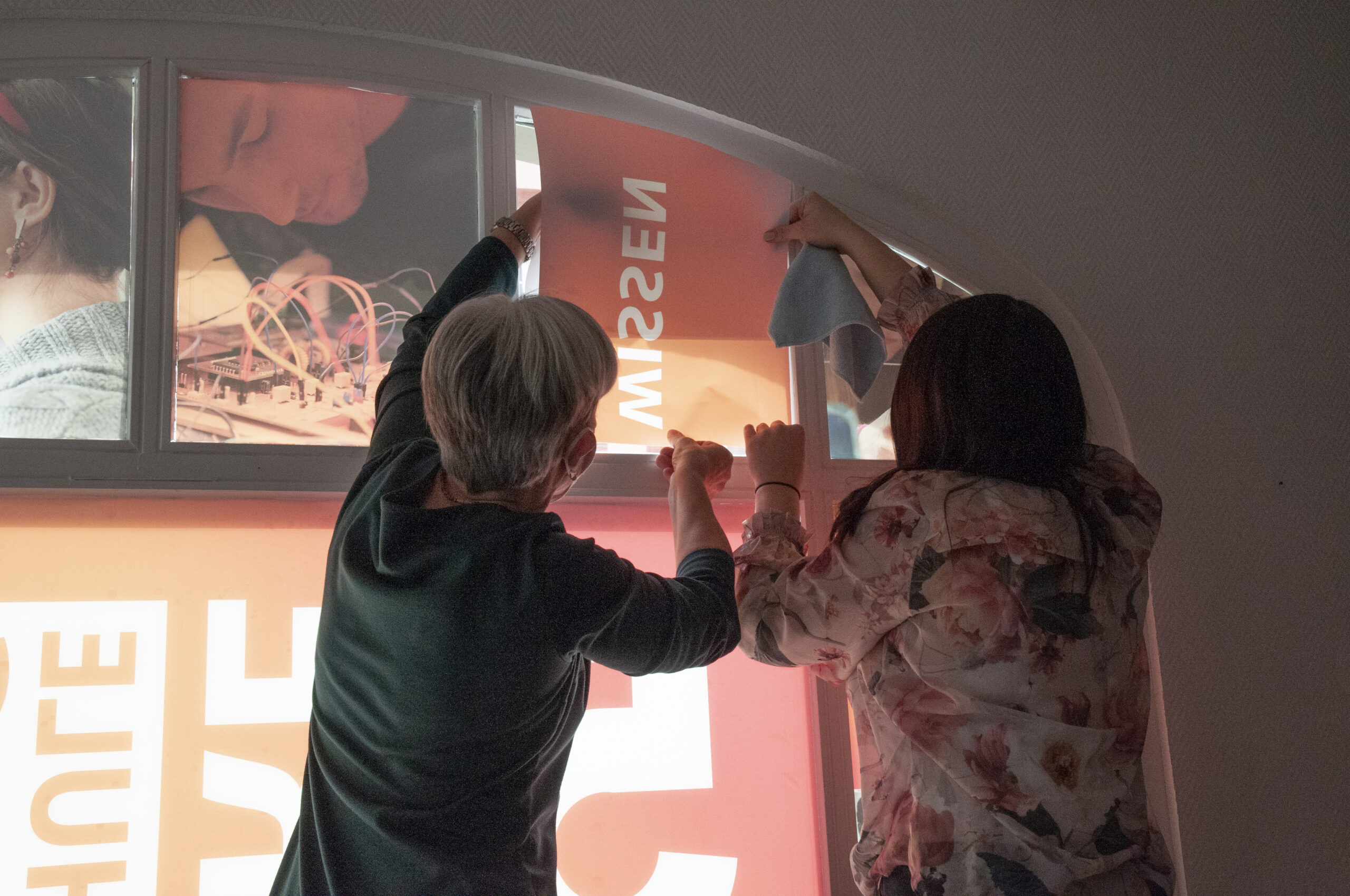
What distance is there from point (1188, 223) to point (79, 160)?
1.87 m

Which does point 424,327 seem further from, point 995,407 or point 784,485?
point 995,407

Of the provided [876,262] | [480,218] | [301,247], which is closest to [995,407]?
[876,262]

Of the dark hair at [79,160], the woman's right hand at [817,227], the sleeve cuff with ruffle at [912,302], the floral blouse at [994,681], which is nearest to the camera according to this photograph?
the floral blouse at [994,681]

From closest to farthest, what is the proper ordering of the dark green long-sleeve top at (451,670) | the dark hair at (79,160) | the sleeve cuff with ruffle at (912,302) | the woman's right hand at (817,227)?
the dark green long-sleeve top at (451,670)
the dark hair at (79,160)
the sleeve cuff with ruffle at (912,302)
the woman's right hand at (817,227)

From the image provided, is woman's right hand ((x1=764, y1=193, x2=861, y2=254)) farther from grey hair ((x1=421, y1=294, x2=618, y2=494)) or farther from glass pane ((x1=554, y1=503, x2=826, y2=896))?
grey hair ((x1=421, y1=294, x2=618, y2=494))

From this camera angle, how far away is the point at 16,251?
1358 mm

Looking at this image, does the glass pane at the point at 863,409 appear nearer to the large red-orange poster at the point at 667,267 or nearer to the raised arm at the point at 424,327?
the large red-orange poster at the point at 667,267

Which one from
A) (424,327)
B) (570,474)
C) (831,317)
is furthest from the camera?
(831,317)

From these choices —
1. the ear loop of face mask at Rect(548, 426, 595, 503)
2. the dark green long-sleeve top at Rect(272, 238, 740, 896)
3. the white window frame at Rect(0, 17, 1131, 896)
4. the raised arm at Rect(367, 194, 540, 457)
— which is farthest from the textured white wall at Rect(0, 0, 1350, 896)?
the dark green long-sleeve top at Rect(272, 238, 740, 896)

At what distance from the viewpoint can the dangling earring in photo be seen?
4.44 feet

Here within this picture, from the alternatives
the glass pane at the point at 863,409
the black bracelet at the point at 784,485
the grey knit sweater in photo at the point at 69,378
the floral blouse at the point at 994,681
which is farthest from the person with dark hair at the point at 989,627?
the grey knit sweater in photo at the point at 69,378

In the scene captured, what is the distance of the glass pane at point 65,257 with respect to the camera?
1.34 m

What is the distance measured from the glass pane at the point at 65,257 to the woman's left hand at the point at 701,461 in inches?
30.9

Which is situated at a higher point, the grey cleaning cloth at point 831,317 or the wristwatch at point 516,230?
the wristwatch at point 516,230
